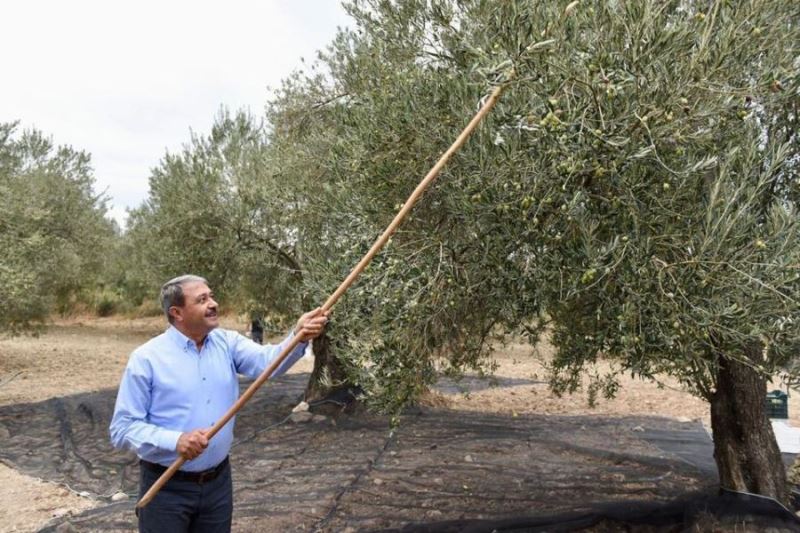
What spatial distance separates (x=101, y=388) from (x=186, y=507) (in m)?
13.1

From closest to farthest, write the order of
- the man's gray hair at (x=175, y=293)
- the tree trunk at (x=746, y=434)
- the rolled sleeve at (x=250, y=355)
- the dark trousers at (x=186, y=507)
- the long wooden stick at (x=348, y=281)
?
1. the long wooden stick at (x=348, y=281)
2. the dark trousers at (x=186, y=507)
3. the man's gray hair at (x=175, y=293)
4. the rolled sleeve at (x=250, y=355)
5. the tree trunk at (x=746, y=434)

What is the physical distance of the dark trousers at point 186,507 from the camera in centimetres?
367

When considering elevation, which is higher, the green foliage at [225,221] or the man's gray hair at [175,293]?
the green foliage at [225,221]

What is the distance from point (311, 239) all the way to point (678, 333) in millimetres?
5653

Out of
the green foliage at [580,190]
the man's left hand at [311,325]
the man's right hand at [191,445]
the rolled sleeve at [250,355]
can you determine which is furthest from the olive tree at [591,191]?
the man's right hand at [191,445]

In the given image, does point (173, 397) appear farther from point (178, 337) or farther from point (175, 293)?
point (175, 293)

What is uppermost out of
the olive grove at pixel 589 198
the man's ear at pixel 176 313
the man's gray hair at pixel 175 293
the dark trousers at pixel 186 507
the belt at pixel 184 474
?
the olive grove at pixel 589 198

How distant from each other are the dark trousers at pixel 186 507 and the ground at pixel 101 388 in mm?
3249

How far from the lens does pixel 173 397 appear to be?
3775mm

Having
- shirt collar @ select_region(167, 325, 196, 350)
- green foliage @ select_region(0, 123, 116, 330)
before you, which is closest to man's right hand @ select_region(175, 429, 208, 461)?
shirt collar @ select_region(167, 325, 196, 350)

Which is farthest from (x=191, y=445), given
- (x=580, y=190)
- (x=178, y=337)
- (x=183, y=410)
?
(x=580, y=190)

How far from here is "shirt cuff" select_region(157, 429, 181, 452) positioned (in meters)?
3.49

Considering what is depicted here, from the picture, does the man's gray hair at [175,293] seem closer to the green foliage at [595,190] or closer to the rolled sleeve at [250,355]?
the rolled sleeve at [250,355]

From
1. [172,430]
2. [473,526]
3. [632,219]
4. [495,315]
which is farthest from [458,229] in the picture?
[473,526]
